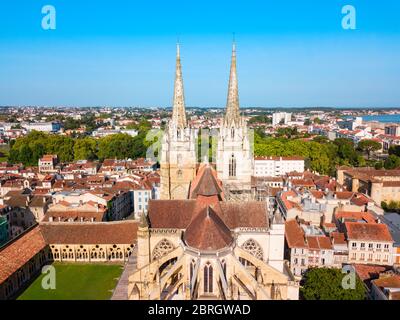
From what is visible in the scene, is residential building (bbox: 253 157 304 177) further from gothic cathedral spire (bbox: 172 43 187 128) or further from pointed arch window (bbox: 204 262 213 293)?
pointed arch window (bbox: 204 262 213 293)

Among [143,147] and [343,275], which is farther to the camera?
[143,147]

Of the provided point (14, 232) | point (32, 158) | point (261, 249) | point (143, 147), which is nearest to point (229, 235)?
point (261, 249)

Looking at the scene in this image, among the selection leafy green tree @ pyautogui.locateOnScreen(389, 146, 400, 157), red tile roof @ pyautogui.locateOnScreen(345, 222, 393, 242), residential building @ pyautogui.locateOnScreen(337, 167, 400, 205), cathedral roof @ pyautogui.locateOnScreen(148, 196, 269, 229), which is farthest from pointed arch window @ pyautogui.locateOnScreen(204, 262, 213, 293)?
leafy green tree @ pyautogui.locateOnScreen(389, 146, 400, 157)

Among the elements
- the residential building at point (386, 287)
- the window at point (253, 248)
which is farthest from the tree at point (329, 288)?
the window at point (253, 248)

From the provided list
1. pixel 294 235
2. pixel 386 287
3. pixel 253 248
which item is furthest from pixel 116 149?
pixel 386 287

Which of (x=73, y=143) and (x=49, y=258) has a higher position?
(x=73, y=143)

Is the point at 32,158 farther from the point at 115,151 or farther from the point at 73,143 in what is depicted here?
the point at 115,151
